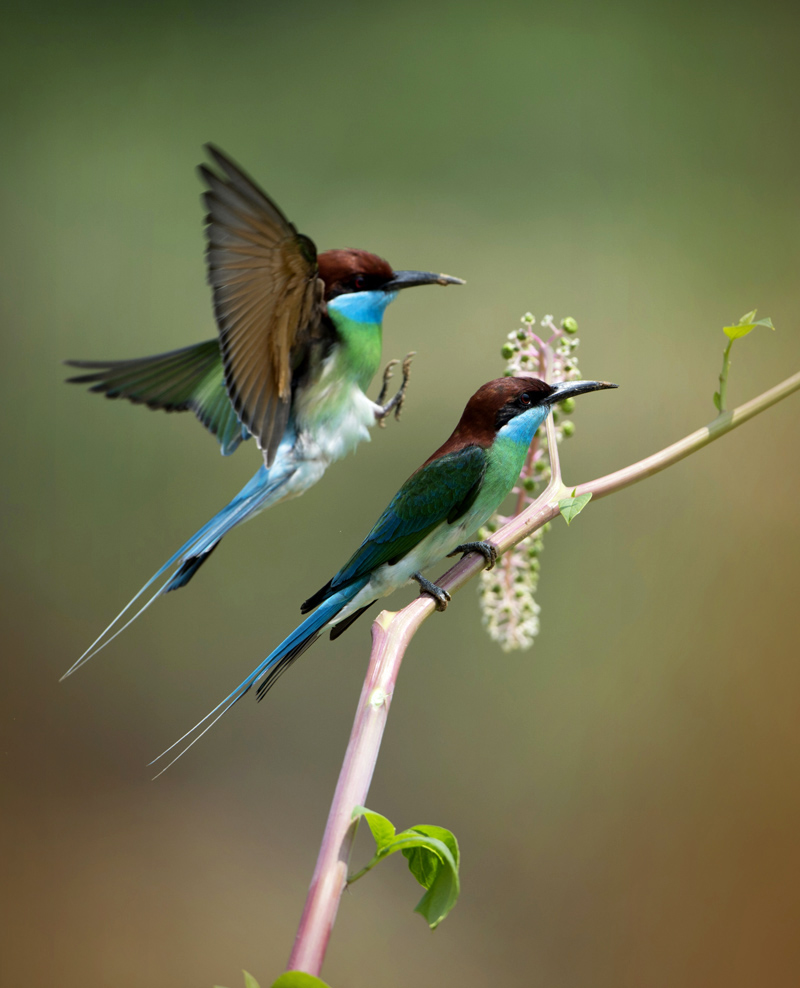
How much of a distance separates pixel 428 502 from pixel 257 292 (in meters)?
0.13

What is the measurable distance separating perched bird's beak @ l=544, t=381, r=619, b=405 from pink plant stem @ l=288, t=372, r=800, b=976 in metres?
0.04

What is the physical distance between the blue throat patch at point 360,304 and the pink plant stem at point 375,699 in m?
0.18

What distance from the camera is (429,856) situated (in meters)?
0.30

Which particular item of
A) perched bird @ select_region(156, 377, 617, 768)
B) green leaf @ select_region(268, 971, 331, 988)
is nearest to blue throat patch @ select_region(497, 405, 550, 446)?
perched bird @ select_region(156, 377, 617, 768)

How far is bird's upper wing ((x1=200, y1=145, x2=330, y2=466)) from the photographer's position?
0.34 m

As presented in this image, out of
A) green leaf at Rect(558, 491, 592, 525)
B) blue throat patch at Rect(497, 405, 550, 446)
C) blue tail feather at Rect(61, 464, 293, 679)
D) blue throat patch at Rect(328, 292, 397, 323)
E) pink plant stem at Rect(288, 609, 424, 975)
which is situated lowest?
pink plant stem at Rect(288, 609, 424, 975)

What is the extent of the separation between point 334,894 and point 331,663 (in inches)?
30.4

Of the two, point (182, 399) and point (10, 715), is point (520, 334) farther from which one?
point (10, 715)

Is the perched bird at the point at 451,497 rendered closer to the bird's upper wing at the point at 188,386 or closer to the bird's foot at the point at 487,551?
the bird's foot at the point at 487,551

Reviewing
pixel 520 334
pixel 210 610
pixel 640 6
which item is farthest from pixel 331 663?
pixel 640 6

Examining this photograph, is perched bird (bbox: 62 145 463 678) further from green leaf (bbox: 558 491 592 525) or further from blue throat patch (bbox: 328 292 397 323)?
green leaf (bbox: 558 491 592 525)

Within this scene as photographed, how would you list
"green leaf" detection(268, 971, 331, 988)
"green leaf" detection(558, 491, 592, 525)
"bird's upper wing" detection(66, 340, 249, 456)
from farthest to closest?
"bird's upper wing" detection(66, 340, 249, 456)
"green leaf" detection(558, 491, 592, 525)
"green leaf" detection(268, 971, 331, 988)

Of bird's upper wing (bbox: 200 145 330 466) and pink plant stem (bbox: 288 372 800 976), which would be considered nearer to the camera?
pink plant stem (bbox: 288 372 800 976)

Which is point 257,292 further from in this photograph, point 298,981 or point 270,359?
point 298,981
